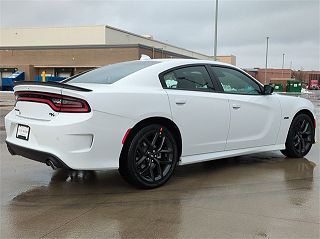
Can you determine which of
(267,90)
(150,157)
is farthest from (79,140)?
(267,90)

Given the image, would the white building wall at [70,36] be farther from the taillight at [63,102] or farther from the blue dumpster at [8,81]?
the taillight at [63,102]

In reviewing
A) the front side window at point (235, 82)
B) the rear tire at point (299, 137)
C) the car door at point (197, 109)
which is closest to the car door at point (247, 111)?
the front side window at point (235, 82)

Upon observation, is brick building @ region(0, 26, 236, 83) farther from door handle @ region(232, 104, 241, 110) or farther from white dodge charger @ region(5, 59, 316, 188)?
door handle @ region(232, 104, 241, 110)

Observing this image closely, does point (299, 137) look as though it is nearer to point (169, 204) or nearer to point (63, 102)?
point (169, 204)

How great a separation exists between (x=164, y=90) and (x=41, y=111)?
4.81 feet

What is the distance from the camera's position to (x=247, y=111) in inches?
230

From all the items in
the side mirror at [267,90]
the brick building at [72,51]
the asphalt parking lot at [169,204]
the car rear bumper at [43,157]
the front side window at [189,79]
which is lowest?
the asphalt parking lot at [169,204]

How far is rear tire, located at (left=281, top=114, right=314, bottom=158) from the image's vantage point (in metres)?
6.68

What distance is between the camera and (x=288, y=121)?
6539 mm

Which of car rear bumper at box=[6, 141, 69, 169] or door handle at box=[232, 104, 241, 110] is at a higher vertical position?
door handle at box=[232, 104, 241, 110]

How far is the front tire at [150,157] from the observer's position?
465 centimetres

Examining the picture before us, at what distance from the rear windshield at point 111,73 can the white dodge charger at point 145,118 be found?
0.02 m

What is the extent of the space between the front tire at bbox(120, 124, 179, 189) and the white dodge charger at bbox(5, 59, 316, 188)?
1 cm

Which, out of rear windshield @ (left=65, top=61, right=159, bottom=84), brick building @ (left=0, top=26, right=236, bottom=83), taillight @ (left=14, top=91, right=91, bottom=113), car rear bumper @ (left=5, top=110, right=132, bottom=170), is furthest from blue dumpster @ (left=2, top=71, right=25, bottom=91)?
car rear bumper @ (left=5, top=110, right=132, bottom=170)
